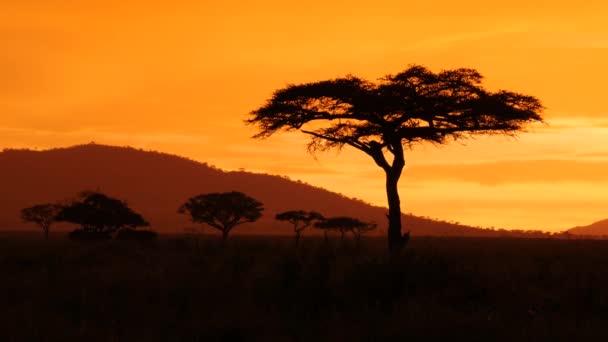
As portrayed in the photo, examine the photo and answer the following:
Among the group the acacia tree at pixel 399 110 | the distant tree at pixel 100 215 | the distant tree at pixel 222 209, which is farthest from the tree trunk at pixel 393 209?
the distant tree at pixel 222 209

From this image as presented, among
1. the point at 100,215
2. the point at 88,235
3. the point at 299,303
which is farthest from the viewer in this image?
the point at 100,215

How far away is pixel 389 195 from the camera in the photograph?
1478 inches

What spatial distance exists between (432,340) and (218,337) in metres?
3.34

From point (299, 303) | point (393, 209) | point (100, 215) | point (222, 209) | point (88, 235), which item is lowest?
point (299, 303)

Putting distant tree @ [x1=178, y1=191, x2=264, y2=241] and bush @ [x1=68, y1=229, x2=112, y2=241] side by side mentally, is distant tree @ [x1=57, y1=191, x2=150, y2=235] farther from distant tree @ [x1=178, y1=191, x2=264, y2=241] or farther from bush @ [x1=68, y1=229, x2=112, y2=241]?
distant tree @ [x1=178, y1=191, x2=264, y2=241]

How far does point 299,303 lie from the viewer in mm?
17391

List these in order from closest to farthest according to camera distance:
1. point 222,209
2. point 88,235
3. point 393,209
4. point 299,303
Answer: point 299,303 → point 393,209 → point 88,235 → point 222,209

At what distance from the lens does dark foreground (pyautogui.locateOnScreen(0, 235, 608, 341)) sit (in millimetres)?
14695

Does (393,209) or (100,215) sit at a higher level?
(100,215)

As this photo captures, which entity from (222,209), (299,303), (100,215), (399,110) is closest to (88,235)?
(100,215)

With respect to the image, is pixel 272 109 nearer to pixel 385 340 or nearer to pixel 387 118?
pixel 387 118

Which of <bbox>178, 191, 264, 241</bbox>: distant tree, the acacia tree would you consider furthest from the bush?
the acacia tree

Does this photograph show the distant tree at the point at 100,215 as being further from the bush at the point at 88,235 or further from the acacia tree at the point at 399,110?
the acacia tree at the point at 399,110

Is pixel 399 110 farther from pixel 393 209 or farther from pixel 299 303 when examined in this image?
pixel 299 303
